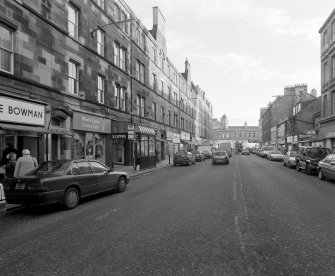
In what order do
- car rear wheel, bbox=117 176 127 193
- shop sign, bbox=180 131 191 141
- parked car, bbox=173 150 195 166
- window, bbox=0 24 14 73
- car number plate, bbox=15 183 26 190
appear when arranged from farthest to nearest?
shop sign, bbox=180 131 191 141 → parked car, bbox=173 150 195 166 → window, bbox=0 24 14 73 → car rear wheel, bbox=117 176 127 193 → car number plate, bbox=15 183 26 190

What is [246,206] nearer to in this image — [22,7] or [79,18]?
[22,7]

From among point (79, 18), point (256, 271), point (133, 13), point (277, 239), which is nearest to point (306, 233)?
point (277, 239)

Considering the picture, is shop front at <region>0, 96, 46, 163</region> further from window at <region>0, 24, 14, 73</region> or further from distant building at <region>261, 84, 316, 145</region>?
distant building at <region>261, 84, 316, 145</region>

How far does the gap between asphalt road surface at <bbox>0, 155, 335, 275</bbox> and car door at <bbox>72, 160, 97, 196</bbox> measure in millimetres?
490

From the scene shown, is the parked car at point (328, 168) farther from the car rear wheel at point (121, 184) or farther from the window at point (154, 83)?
the window at point (154, 83)

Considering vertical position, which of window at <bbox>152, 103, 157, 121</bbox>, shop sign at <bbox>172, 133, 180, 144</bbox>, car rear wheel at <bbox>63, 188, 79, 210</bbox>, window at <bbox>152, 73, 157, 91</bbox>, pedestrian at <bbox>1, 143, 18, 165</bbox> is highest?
window at <bbox>152, 73, 157, 91</bbox>

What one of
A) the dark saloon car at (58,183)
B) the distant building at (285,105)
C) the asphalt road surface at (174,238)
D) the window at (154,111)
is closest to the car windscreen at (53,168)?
the dark saloon car at (58,183)

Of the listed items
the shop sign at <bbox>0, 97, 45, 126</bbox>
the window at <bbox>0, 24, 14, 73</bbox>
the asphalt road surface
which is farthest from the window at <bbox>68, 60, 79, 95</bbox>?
the asphalt road surface

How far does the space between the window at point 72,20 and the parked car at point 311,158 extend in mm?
17045

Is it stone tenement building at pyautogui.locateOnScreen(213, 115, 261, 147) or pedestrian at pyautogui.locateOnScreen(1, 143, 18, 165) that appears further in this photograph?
stone tenement building at pyautogui.locateOnScreen(213, 115, 261, 147)

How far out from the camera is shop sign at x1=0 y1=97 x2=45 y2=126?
11.2 m

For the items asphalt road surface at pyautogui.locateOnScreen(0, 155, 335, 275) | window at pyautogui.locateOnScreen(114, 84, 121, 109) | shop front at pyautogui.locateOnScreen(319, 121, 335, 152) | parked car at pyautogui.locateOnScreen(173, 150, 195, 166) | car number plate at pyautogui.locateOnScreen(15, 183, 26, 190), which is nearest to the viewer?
asphalt road surface at pyautogui.locateOnScreen(0, 155, 335, 275)

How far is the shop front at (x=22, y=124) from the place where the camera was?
11258mm

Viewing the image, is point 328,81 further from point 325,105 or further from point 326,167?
point 326,167
